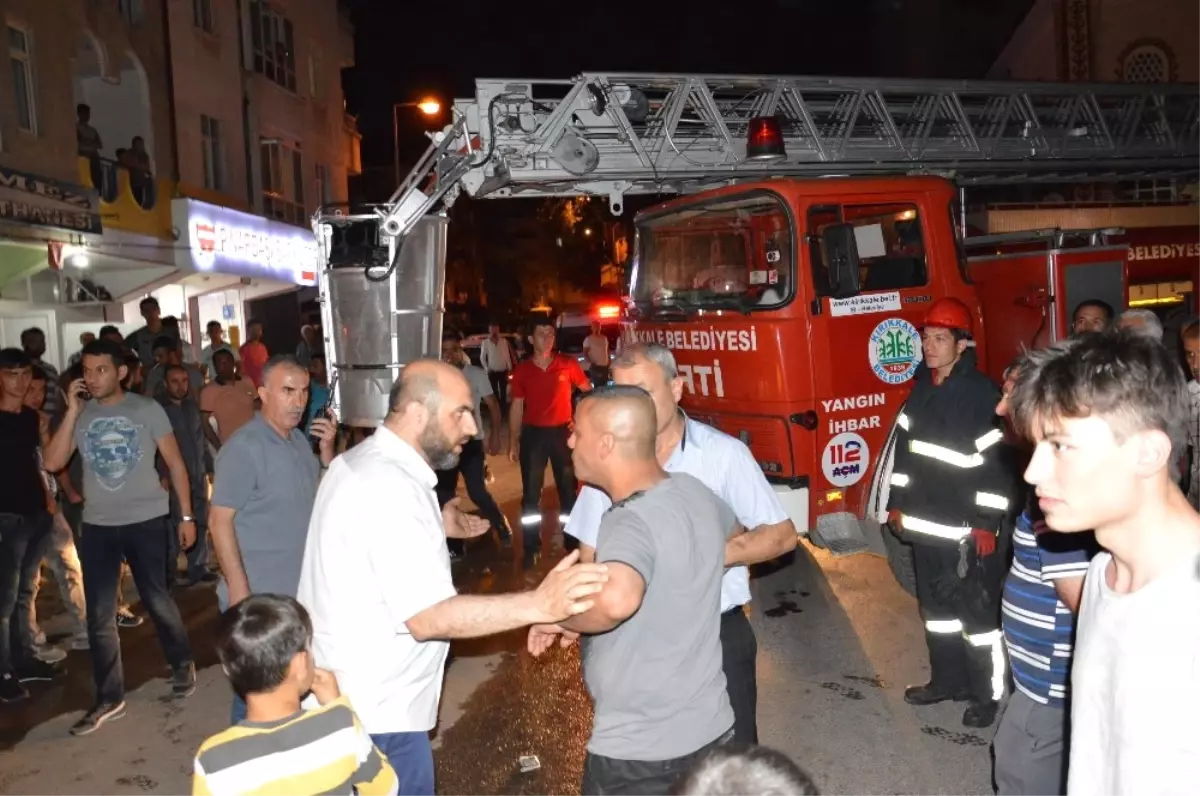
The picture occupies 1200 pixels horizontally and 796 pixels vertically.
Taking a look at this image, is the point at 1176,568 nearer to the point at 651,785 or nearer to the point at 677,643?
the point at 677,643

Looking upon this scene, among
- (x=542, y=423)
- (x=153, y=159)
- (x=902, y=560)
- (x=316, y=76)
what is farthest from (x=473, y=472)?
(x=316, y=76)

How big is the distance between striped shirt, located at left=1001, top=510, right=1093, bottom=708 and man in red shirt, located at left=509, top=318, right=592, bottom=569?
564 centimetres

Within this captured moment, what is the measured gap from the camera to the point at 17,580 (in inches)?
240

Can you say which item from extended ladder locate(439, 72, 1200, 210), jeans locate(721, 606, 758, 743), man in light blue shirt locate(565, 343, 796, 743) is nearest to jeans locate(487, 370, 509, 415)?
extended ladder locate(439, 72, 1200, 210)

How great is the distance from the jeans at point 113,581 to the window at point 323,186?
2059cm

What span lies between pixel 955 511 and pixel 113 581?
4547 millimetres

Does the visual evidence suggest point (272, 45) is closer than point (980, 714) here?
No

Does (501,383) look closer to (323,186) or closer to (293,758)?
(323,186)

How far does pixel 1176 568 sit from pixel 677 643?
3.99 feet

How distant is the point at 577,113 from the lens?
7703 mm

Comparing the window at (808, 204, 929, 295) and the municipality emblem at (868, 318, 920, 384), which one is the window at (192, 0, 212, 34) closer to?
the window at (808, 204, 929, 295)

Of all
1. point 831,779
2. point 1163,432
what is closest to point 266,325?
point 831,779

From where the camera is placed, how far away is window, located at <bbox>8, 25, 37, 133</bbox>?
13086 millimetres

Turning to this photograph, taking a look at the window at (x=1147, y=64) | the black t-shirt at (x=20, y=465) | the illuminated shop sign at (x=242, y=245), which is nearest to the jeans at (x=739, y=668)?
the black t-shirt at (x=20, y=465)
